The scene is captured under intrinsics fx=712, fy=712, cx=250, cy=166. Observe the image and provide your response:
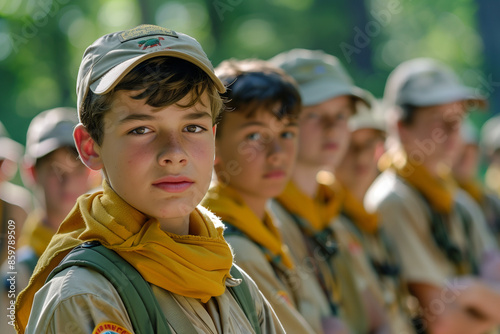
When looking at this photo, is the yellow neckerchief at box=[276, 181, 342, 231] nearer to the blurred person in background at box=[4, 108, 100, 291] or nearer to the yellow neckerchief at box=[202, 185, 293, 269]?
the yellow neckerchief at box=[202, 185, 293, 269]

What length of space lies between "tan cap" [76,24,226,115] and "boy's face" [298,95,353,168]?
1886 millimetres

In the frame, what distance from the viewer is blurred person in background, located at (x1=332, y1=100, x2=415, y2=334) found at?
14.5 ft

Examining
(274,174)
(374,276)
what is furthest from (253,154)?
(374,276)

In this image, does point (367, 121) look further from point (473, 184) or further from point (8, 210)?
point (8, 210)

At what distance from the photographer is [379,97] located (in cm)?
1672

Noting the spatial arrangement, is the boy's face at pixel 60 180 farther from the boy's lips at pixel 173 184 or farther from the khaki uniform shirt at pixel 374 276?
the boy's lips at pixel 173 184

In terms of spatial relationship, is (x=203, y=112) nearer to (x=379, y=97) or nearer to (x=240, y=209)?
(x=240, y=209)

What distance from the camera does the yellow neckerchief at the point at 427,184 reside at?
4871 mm

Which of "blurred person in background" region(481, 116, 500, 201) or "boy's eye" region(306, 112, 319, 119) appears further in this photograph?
"blurred person in background" region(481, 116, 500, 201)

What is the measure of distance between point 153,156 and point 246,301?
56cm

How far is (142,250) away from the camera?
1.91 metres

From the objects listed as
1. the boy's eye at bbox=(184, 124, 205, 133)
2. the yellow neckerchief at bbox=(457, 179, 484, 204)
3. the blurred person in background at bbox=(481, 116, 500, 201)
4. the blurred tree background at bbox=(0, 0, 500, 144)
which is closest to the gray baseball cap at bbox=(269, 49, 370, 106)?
the boy's eye at bbox=(184, 124, 205, 133)

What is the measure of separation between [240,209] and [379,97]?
14.2 m

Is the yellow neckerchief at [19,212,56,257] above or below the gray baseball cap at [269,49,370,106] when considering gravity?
below
